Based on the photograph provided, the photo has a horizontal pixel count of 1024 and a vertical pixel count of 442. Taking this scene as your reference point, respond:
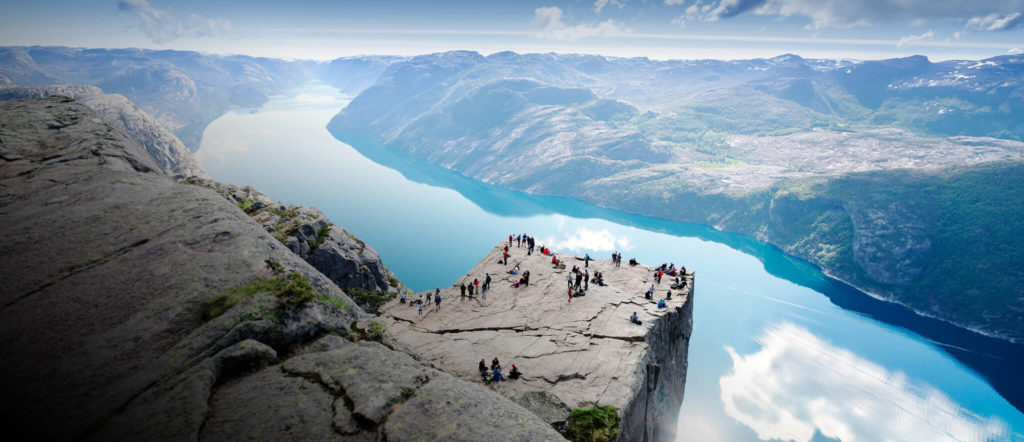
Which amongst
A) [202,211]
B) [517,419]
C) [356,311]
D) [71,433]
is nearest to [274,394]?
[71,433]

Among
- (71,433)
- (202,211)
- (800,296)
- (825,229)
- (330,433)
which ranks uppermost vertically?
(202,211)

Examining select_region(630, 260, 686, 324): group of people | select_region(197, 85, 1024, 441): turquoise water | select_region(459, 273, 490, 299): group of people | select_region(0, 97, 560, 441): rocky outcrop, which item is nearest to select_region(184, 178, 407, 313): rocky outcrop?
select_region(459, 273, 490, 299): group of people

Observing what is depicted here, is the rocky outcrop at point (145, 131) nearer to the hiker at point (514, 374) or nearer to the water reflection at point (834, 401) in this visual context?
the hiker at point (514, 374)

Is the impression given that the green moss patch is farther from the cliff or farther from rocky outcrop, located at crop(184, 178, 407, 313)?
rocky outcrop, located at crop(184, 178, 407, 313)

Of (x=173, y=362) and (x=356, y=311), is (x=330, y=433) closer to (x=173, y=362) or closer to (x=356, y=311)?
(x=173, y=362)

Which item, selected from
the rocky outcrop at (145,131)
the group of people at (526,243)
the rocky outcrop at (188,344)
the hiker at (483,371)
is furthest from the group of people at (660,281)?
the rocky outcrop at (145,131)
